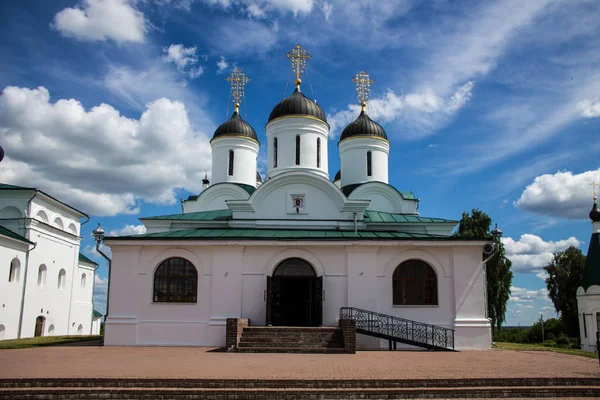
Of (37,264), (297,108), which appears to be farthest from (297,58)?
(37,264)

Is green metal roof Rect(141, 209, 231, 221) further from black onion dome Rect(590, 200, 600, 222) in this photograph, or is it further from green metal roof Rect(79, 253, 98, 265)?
black onion dome Rect(590, 200, 600, 222)

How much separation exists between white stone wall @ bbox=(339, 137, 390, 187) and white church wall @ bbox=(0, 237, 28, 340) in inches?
646

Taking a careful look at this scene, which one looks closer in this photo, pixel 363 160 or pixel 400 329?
pixel 400 329

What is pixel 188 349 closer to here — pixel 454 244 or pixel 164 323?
pixel 164 323

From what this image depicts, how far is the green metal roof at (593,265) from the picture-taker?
106 ft

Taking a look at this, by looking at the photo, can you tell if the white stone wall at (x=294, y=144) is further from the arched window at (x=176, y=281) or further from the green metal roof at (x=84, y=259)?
the green metal roof at (x=84, y=259)

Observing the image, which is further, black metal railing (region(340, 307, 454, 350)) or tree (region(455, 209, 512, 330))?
tree (region(455, 209, 512, 330))

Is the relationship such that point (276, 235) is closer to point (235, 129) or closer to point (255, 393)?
point (255, 393)

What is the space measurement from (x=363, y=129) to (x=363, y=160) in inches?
69.1

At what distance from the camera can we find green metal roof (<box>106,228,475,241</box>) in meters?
19.4

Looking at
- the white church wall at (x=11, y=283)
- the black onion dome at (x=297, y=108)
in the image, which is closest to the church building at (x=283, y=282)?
the black onion dome at (x=297, y=108)

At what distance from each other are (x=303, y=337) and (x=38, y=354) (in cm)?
774

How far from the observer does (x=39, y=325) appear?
28391 millimetres

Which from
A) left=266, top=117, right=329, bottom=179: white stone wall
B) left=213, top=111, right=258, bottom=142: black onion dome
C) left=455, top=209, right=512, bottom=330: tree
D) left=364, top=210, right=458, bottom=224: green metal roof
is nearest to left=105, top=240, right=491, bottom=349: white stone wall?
left=364, top=210, right=458, bottom=224: green metal roof
